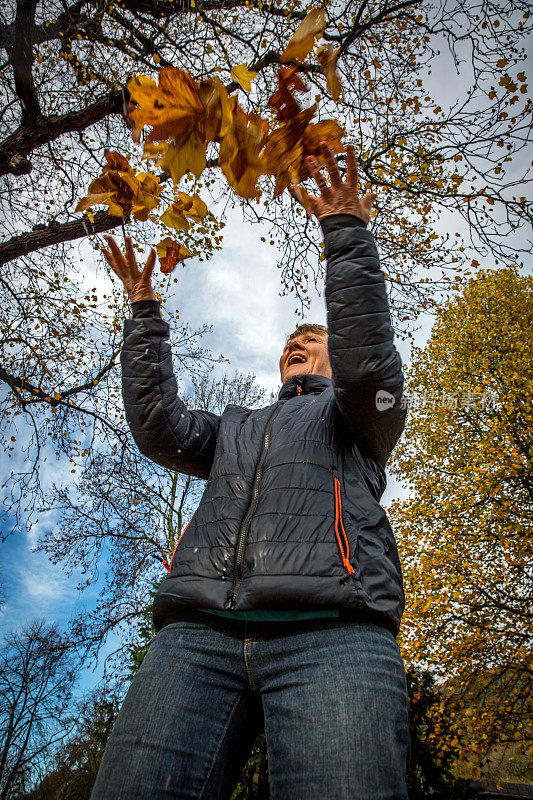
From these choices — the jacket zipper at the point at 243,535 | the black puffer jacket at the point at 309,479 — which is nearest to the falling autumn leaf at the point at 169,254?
the black puffer jacket at the point at 309,479

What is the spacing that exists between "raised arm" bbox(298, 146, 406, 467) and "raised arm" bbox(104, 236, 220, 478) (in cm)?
78

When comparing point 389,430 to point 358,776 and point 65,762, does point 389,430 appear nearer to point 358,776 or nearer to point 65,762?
point 358,776

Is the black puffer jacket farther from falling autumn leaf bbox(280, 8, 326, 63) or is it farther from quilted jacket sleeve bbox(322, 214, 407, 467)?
falling autumn leaf bbox(280, 8, 326, 63)

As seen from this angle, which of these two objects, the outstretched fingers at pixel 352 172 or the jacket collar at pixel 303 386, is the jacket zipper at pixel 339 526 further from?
the outstretched fingers at pixel 352 172

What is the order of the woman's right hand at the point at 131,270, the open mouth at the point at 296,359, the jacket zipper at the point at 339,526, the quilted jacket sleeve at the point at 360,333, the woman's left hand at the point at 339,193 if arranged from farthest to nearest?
the open mouth at the point at 296,359, the woman's right hand at the point at 131,270, the woman's left hand at the point at 339,193, the quilted jacket sleeve at the point at 360,333, the jacket zipper at the point at 339,526

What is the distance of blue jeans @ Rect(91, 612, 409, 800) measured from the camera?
3.35 feet

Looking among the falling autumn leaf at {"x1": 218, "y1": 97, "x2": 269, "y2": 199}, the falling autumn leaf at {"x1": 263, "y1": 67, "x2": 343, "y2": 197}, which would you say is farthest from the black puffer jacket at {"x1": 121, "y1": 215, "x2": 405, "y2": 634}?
the falling autumn leaf at {"x1": 218, "y1": 97, "x2": 269, "y2": 199}

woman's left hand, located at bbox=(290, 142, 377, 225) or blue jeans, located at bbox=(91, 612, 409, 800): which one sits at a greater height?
woman's left hand, located at bbox=(290, 142, 377, 225)

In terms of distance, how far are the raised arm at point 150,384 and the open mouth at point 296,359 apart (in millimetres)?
671

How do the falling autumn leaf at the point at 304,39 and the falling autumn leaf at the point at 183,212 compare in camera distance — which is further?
the falling autumn leaf at the point at 183,212

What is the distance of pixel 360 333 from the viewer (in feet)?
4.83

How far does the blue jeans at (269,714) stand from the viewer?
3.35ft

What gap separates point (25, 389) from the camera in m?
5.65

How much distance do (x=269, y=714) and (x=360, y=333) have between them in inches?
44.7
